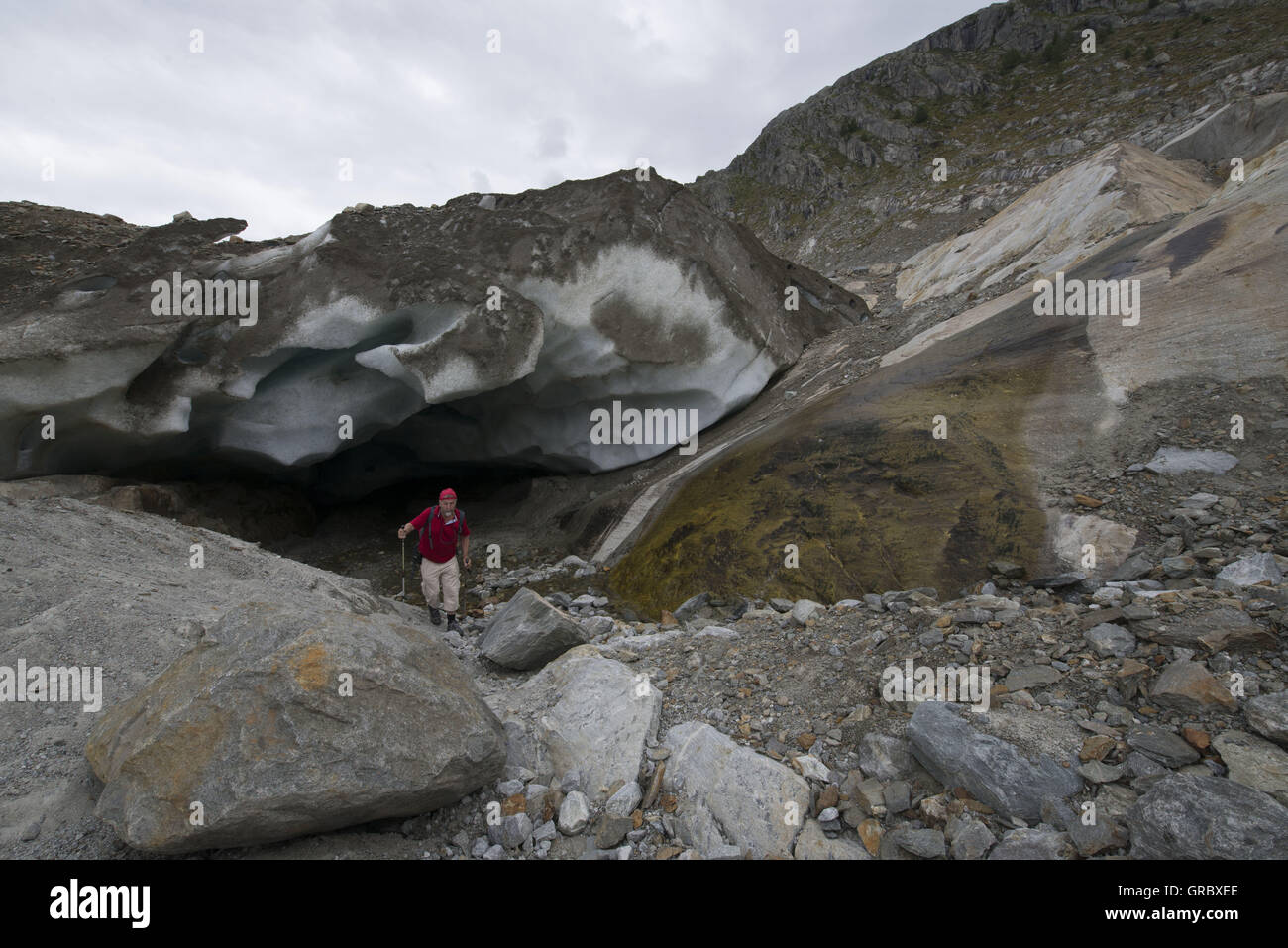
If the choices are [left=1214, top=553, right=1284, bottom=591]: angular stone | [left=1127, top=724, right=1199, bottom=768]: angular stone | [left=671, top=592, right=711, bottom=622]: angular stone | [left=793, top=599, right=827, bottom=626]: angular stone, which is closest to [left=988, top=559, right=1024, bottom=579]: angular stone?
[left=1214, top=553, right=1284, bottom=591]: angular stone

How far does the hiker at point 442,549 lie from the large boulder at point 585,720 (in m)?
2.85

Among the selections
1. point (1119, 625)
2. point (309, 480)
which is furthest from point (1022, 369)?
point (309, 480)

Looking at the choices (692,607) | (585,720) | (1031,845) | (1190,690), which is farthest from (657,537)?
(1031,845)

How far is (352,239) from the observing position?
446 inches

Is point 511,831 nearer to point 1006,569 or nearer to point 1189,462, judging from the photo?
point 1006,569

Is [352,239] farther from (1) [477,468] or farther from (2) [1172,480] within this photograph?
(2) [1172,480]

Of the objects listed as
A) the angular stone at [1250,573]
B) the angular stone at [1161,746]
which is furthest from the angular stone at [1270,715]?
the angular stone at [1250,573]

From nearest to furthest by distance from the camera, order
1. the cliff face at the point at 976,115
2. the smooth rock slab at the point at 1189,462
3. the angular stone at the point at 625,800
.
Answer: the angular stone at the point at 625,800
the smooth rock slab at the point at 1189,462
the cliff face at the point at 976,115

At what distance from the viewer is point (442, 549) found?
7.85m

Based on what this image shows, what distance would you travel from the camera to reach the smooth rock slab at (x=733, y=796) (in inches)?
139

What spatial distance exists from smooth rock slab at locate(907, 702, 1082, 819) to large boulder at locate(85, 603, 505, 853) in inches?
94.9

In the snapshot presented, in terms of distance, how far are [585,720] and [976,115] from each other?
2261 inches

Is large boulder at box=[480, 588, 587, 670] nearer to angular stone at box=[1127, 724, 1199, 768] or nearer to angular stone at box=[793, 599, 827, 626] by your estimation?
angular stone at box=[793, 599, 827, 626]

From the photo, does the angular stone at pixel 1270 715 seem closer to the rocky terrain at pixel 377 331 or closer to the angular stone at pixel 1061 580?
the angular stone at pixel 1061 580
